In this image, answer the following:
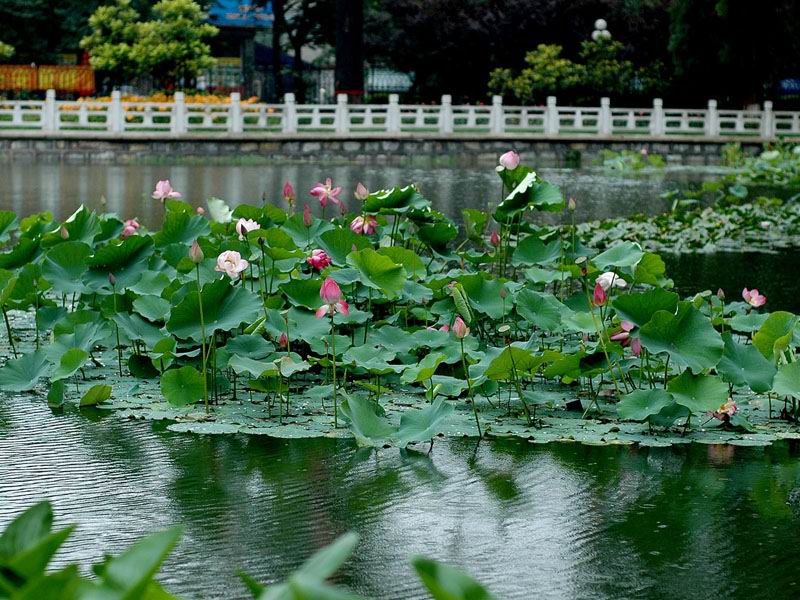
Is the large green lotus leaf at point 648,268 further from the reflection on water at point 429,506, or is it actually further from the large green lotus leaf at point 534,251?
the reflection on water at point 429,506

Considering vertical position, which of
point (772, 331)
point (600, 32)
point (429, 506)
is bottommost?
point (429, 506)

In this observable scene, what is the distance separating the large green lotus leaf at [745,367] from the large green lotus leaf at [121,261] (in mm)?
1947

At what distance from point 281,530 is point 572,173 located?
1760cm

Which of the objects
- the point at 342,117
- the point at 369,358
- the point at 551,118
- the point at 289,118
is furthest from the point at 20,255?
the point at 551,118

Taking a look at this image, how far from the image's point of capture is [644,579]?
9.07 feet

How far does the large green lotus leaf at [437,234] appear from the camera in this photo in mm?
5387

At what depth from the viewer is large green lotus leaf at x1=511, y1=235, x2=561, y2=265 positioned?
5.25m

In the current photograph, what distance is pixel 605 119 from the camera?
26.7 m

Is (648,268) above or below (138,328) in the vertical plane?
above

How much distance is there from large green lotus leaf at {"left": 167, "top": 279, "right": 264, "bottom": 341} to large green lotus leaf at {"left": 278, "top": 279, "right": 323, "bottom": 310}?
27 cm

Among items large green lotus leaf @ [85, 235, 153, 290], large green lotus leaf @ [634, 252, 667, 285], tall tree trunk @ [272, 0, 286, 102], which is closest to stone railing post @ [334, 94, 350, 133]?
tall tree trunk @ [272, 0, 286, 102]

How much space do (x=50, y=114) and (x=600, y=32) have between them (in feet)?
36.8

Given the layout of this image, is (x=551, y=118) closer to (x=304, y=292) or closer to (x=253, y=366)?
(x=304, y=292)

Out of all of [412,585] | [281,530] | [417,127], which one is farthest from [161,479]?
[417,127]
